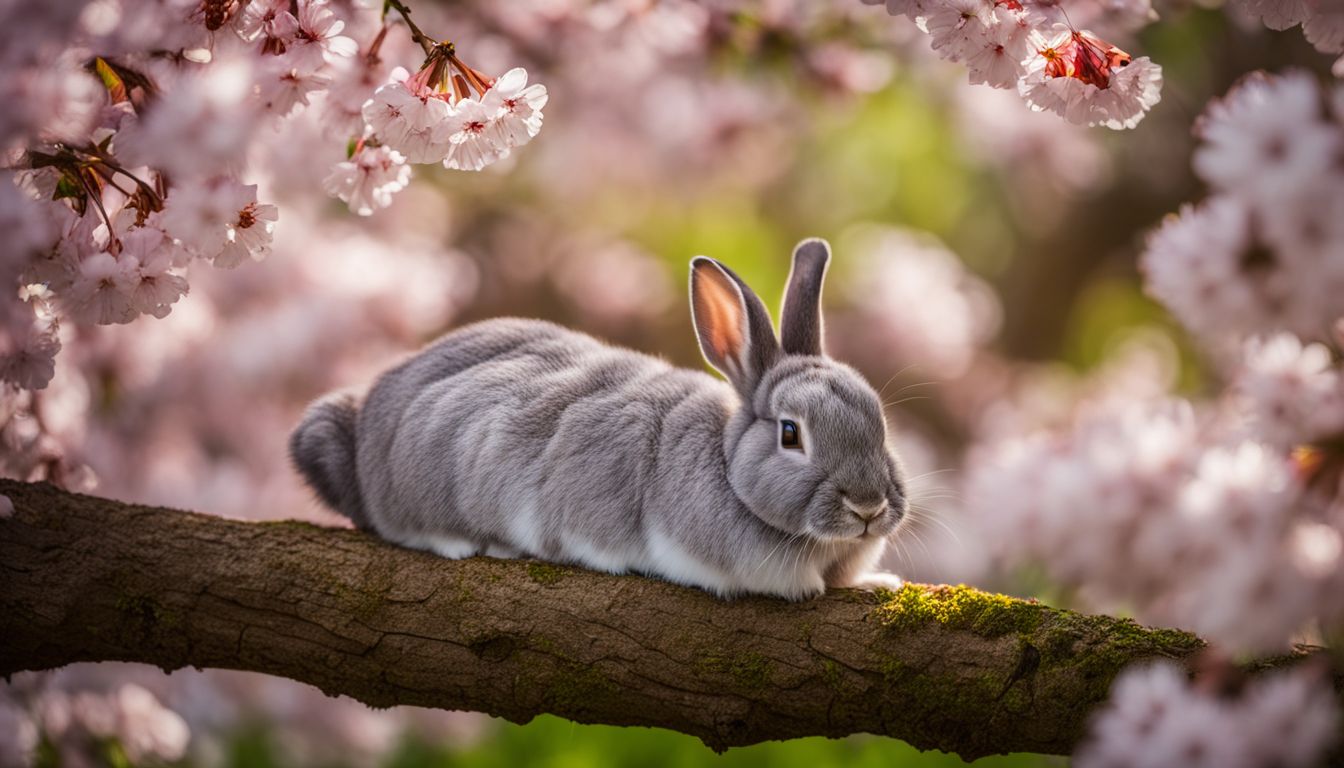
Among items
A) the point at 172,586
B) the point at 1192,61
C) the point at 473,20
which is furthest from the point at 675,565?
the point at 1192,61

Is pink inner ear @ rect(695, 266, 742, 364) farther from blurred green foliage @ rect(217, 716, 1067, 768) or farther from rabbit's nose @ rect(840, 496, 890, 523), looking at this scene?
blurred green foliage @ rect(217, 716, 1067, 768)

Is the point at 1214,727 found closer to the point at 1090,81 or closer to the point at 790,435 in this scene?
the point at 790,435

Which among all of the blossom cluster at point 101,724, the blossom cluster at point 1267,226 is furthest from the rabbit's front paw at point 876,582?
the blossom cluster at point 101,724

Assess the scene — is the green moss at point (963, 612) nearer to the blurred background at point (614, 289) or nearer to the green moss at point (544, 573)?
the blurred background at point (614, 289)

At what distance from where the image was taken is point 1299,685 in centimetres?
213

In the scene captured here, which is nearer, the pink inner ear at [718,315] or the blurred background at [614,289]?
the pink inner ear at [718,315]

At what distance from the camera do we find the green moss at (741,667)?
9.39 ft

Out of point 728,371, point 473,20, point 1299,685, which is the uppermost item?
point 473,20

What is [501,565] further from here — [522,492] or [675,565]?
[675,565]

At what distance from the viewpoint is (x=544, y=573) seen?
122 inches

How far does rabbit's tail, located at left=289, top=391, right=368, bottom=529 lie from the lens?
366 cm

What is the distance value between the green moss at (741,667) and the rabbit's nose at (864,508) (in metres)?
0.43

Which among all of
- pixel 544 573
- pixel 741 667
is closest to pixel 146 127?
pixel 544 573

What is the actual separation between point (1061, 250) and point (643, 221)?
13.9ft
